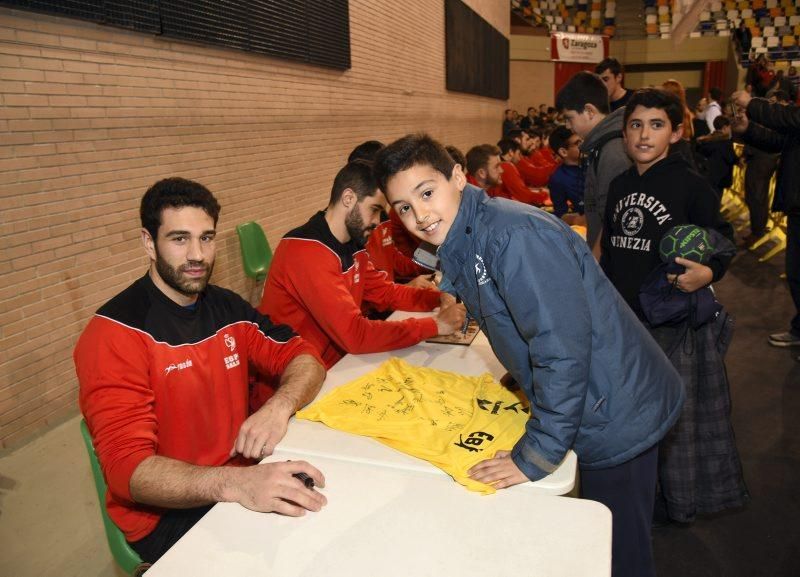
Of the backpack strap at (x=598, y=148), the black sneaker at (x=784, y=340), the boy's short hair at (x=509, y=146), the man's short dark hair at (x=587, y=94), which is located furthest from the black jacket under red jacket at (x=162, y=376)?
the boy's short hair at (x=509, y=146)

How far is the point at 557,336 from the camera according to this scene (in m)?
1.27

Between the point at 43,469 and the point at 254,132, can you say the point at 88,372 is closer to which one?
the point at 43,469

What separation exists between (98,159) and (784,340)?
5.18 metres

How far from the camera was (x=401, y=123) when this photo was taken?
8.32m

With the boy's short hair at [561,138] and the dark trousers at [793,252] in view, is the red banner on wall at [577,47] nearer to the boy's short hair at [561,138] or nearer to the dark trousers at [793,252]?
the boy's short hair at [561,138]

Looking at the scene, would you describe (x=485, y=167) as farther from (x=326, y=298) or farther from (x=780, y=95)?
(x=780, y=95)

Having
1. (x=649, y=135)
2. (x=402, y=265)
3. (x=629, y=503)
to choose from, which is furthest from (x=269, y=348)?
(x=402, y=265)

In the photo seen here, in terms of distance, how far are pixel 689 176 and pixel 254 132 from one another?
3.62 meters

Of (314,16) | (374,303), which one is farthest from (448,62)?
(374,303)

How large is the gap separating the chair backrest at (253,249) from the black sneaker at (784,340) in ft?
13.8

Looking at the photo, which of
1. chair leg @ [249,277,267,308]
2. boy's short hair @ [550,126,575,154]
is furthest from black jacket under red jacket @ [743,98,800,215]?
chair leg @ [249,277,267,308]

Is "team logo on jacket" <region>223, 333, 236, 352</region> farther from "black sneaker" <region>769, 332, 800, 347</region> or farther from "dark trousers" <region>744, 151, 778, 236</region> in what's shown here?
"dark trousers" <region>744, 151, 778, 236</region>

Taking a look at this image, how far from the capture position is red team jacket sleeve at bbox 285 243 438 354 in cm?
227

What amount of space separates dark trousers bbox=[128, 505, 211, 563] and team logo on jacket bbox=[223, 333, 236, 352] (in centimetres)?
53
